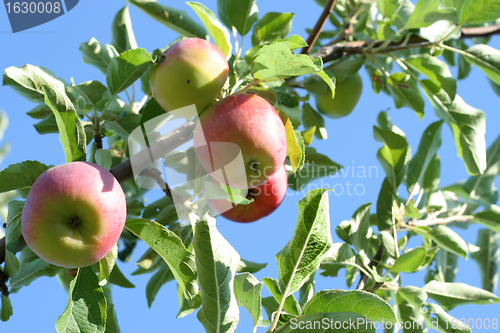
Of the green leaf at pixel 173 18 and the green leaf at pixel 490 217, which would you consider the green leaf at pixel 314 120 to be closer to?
the green leaf at pixel 173 18

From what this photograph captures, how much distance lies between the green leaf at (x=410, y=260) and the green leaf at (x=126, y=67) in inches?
47.2

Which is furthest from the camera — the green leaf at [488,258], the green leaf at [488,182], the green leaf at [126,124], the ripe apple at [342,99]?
the green leaf at [488,258]

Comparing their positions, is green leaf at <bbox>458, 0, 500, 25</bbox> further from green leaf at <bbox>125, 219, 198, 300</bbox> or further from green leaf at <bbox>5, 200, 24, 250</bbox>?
green leaf at <bbox>5, 200, 24, 250</bbox>

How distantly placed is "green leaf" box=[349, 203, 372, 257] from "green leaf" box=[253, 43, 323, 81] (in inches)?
30.9

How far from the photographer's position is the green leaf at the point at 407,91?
1986mm

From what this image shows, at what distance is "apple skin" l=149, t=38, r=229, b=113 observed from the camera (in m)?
1.20

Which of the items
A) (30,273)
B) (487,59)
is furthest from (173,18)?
(487,59)

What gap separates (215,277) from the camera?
1099 millimetres

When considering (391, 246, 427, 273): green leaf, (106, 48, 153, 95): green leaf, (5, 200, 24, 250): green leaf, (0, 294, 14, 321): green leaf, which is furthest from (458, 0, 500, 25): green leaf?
(0, 294, 14, 321): green leaf

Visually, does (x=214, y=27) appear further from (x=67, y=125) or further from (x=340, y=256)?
(x=340, y=256)

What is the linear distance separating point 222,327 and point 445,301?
1.14 m

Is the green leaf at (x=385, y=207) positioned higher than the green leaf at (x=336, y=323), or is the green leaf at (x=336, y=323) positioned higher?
the green leaf at (x=336, y=323)

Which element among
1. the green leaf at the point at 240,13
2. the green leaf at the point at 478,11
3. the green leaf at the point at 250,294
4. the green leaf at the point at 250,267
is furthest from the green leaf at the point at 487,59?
the green leaf at the point at 250,294

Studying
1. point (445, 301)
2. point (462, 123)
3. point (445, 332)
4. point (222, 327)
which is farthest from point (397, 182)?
point (222, 327)
